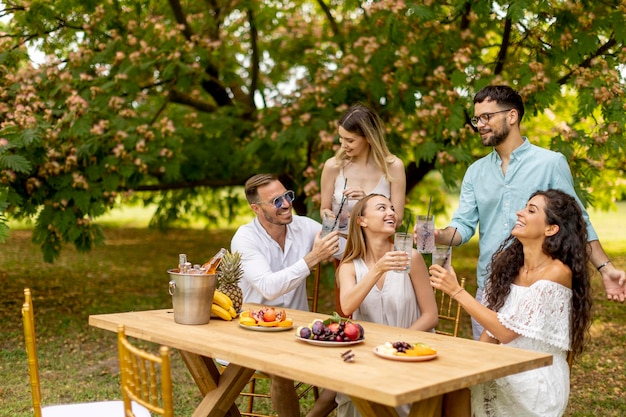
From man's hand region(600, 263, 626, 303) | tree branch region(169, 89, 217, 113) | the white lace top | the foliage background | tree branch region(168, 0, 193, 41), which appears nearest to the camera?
the white lace top

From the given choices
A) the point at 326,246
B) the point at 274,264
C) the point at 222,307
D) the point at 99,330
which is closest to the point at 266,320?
the point at 222,307

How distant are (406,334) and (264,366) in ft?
2.67

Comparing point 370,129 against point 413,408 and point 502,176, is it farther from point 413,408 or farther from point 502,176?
point 413,408

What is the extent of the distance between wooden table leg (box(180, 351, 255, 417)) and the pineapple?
32 centimetres

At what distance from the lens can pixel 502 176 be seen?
14.5ft

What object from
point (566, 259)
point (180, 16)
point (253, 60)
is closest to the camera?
point (566, 259)

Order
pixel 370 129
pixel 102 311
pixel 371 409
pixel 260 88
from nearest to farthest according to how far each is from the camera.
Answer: pixel 371 409 < pixel 370 129 < pixel 102 311 < pixel 260 88

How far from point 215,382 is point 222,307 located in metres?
0.36

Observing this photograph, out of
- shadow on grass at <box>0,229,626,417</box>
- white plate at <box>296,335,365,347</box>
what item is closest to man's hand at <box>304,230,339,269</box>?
white plate at <box>296,335,365,347</box>

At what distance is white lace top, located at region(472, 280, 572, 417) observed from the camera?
137 inches

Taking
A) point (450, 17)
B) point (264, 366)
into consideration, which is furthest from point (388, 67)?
point (264, 366)

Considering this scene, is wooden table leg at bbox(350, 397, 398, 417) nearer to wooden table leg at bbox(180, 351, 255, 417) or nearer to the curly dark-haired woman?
the curly dark-haired woman

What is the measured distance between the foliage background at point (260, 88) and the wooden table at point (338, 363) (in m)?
3.20

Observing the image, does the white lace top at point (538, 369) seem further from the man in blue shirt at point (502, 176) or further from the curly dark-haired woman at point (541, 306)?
the man in blue shirt at point (502, 176)
